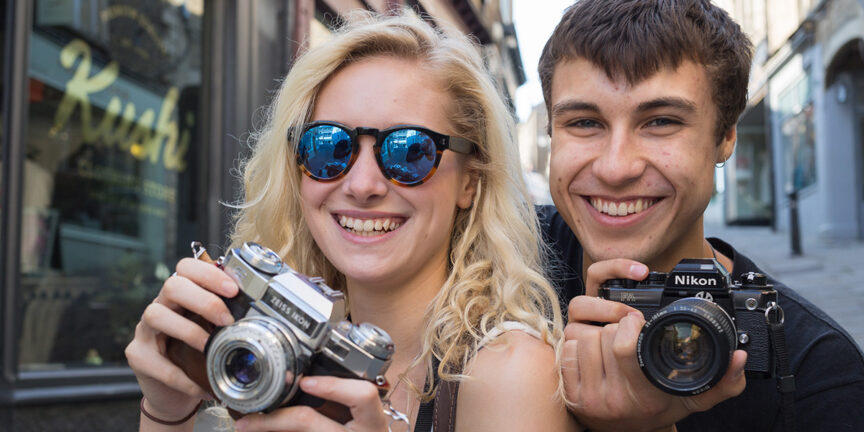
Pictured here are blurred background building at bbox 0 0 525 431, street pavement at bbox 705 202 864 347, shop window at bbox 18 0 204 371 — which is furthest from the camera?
street pavement at bbox 705 202 864 347

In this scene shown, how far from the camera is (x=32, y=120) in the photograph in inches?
186

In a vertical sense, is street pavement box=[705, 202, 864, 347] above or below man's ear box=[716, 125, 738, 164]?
below

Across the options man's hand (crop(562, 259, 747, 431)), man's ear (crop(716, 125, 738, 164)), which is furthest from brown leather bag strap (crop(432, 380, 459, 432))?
man's ear (crop(716, 125, 738, 164))

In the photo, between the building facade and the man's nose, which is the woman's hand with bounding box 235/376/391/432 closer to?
the man's nose

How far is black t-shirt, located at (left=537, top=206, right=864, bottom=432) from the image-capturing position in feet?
7.38

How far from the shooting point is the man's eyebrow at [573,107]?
2.43m

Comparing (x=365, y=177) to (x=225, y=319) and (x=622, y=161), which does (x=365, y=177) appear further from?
(x=622, y=161)

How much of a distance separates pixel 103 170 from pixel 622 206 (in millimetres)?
3985

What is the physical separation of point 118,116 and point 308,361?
439cm

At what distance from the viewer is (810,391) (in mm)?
2279

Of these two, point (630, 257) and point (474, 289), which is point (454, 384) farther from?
point (630, 257)

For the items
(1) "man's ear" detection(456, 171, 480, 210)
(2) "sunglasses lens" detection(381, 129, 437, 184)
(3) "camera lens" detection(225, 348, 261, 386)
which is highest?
(2) "sunglasses lens" detection(381, 129, 437, 184)

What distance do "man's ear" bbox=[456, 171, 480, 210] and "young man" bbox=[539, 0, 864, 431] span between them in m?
0.29

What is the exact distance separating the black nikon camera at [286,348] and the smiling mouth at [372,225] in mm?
440
